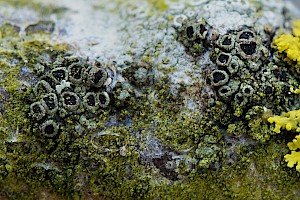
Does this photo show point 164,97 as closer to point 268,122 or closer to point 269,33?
point 268,122

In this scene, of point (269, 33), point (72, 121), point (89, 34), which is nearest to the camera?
point (72, 121)

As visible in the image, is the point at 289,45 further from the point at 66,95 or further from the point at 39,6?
the point at 39,6

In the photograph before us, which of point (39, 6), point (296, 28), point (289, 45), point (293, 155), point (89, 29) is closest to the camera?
point (293, 155)

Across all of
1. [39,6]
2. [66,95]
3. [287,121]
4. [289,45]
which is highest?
[289,45]

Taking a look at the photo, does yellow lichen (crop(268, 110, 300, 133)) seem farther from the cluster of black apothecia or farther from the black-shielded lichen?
the cluster of black apothecia

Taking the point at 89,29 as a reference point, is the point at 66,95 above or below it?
below

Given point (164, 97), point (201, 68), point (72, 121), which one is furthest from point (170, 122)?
point (72, 121)

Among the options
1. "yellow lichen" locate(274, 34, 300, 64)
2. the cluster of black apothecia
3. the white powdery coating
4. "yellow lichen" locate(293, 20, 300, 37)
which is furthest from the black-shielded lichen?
"yellow lichen" locate(293, 20, 300, 37)

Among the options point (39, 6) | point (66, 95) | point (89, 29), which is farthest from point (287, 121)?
point (39, 6)
